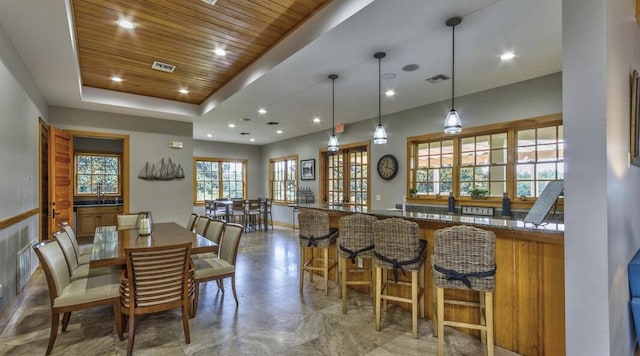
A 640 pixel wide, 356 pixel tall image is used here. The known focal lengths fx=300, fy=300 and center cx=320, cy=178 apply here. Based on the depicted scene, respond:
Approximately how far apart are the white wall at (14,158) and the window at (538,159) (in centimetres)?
592

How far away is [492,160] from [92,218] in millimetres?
8550

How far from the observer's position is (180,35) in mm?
3232

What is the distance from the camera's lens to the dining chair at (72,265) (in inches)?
105

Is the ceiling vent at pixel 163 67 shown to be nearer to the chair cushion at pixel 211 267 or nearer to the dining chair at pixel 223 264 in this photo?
the dining chair at pixel 223 264

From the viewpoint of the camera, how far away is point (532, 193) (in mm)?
4148

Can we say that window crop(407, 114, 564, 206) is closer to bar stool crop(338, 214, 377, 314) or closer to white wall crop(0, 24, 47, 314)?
bar stool crop(338, 214, 377, 314)

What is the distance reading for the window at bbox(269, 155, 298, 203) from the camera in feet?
29.5

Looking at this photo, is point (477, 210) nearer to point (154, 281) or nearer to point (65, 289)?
point (154, 281)

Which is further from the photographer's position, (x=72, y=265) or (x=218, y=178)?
(x=218, y=178)

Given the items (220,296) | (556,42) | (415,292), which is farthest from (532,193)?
(220,296)

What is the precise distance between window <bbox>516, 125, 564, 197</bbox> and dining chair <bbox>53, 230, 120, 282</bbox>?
201 inches

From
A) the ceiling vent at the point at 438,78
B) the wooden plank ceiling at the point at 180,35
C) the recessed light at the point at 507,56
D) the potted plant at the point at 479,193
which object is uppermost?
the wooden plank ceiling at the point at 180,35

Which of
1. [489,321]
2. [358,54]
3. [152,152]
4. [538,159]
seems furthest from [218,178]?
[489,321]

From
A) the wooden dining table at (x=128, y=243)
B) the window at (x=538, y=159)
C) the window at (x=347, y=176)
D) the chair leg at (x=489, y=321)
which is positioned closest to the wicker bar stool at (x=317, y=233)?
the wooden dining table at (x=128, y=243)
